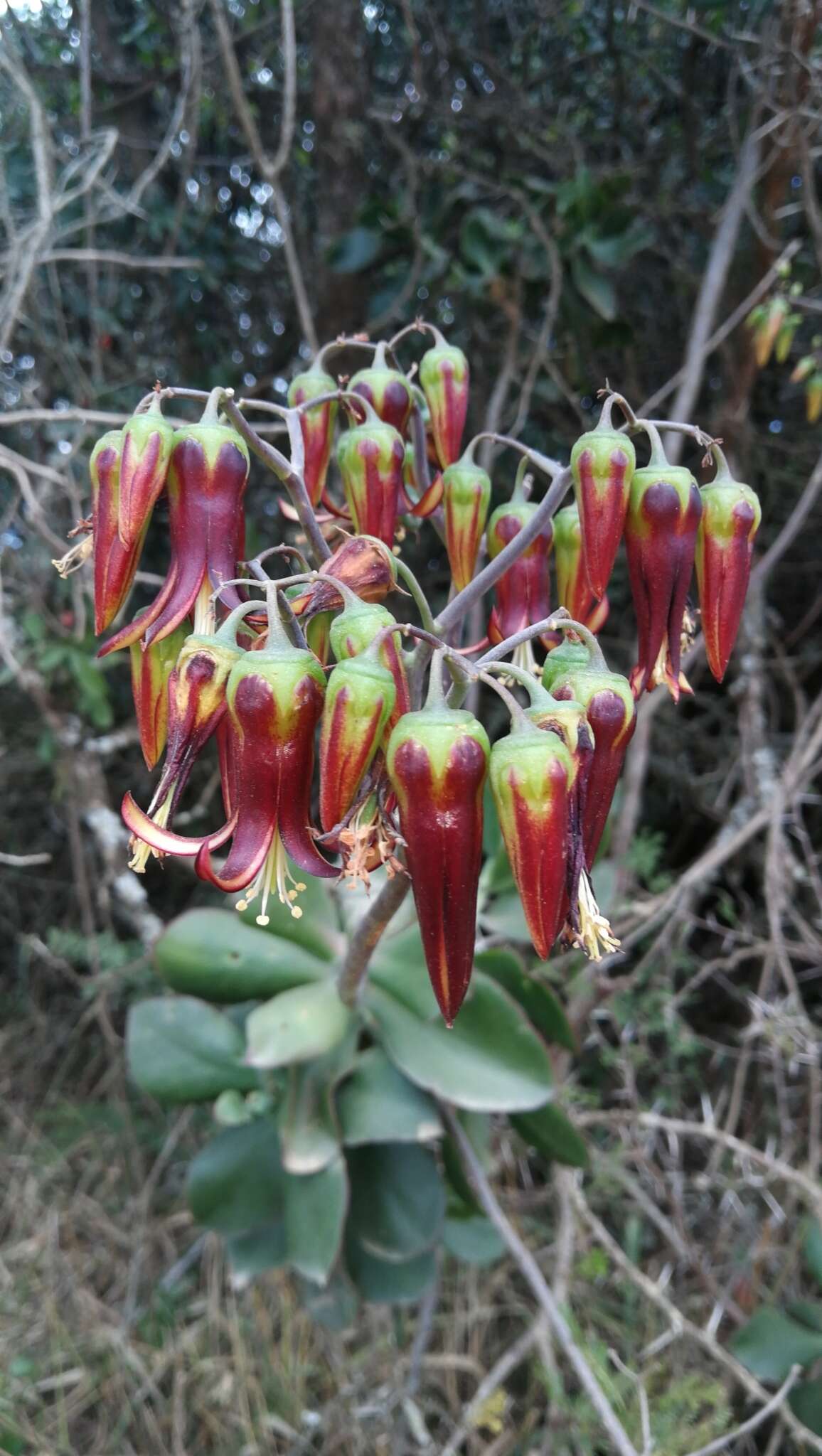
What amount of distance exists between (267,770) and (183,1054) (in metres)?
0.89

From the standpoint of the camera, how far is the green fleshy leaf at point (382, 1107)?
3.81ft

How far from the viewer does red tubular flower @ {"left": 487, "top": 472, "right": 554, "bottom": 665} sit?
90cm

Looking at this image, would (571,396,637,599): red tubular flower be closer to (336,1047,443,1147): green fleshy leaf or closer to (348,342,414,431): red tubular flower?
(348,342,414,431): red tubular flower

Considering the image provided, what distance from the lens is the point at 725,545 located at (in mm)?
781

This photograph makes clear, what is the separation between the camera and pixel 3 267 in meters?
2.07

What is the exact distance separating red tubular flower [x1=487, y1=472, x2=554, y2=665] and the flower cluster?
0.04 ft

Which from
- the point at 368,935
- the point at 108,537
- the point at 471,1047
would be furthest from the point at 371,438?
the point at 471,1047

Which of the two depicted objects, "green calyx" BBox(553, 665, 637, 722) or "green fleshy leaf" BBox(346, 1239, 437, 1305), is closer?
"green calyx" BBox(553, 665, 637, 722)

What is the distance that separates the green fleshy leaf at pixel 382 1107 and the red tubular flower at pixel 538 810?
2.09ft

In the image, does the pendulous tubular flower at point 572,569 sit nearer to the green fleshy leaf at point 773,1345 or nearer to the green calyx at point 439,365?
the green calyx at point 439,365

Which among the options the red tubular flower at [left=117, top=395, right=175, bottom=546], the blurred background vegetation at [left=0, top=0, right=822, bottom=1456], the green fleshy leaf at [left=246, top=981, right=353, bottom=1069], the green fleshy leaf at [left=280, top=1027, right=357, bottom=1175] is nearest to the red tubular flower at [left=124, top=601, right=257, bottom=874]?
the red tubular flower at [left=117, top=395, right=175, bottom=546]

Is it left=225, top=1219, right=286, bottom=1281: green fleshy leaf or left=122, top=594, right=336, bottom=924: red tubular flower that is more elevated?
left=122, top=594, right=336, bottom=924: red tubular flower

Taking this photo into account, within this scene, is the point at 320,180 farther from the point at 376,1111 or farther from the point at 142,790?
the point at 376,1111

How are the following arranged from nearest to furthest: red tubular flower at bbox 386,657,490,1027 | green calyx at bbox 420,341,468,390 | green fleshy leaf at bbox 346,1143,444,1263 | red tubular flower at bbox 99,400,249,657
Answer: red tubular flower at bbox 386,657,490,1027
red tubular flower at bbox 99,400,249,657
green calyx at bbox 420,341,468,390
green fleshy leaf at bbox 346,1143,444,1263
